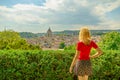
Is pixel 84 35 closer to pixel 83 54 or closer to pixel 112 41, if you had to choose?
pixel 83 54

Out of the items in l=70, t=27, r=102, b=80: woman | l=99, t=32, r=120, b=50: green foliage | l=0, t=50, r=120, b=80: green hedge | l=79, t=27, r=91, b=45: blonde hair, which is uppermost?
l=79, t=27, r=91, b=45: blonde hair

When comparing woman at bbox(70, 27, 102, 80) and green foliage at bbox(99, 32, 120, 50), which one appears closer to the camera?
woman at bbox(70, 27, 102, 80)

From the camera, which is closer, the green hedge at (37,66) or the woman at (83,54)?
the woman at (83,54)

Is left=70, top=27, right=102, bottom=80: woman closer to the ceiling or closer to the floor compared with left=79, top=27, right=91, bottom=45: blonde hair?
closer to the floor

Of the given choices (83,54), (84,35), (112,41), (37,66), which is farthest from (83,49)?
(112,41)

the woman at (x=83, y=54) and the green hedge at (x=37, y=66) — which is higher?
the woman at (x=83, y=54)

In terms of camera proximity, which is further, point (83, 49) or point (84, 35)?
point (83, 49)

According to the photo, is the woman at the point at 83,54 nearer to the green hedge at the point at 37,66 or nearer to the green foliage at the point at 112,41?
the green hedge at the point at 37,66

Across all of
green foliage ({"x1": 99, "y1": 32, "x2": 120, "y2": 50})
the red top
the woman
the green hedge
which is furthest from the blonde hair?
green foliage ({"x1": 99, "y1": 32, "x2": 120, "y2": 50})

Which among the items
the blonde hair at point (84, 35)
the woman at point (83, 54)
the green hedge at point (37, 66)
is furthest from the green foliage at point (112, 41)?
the blonde hair at point (84, 35)

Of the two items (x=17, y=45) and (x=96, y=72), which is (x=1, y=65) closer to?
(x=96, y=72)

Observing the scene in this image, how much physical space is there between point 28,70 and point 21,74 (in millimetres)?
263

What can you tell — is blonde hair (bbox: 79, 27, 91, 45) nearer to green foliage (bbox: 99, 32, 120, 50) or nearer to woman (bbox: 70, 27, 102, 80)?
woman (bbox: 70, 27, 102, 80)

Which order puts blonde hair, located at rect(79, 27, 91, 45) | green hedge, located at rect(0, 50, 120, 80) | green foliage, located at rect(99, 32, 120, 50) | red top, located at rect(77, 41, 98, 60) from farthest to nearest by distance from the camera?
1. green foliage, located at rect(99, 32, 120, 50)
2. green hedge, located at rect(0, 50, 120, 80)
3. red top, located at rect(77, 41, 98, 60)
4. blonde hair, located at rect(79, 27, 91, 45)
